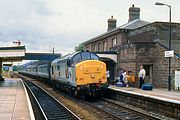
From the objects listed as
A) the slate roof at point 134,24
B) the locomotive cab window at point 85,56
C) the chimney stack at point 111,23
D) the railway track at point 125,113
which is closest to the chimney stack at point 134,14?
the slate roof at point 134,24

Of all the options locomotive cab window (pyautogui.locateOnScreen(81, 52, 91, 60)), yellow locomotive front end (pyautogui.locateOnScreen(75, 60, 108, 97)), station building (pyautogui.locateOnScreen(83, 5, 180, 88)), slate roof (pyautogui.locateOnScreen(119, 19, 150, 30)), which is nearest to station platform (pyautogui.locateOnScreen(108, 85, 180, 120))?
yellow locomotive front end (pyautogui.locateOnScreen(75, 60, 108, 97))

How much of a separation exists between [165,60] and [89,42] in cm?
2665

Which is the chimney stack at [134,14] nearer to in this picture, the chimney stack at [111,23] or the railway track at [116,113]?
the chimney stack at [111,23]

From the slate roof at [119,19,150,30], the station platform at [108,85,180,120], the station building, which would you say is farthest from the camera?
the slate roof at [119,19,150,30]

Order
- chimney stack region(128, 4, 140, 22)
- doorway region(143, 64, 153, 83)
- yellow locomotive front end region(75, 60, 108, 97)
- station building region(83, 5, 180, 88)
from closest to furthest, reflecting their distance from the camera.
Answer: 1. yellow locomotive front end region(75, 60, 108, 97)
2. station building region(83, 5, 180, 88)
3. doorway region(143, 64, 153, 83)
4. chimney stack region(128, 4, 140, 22)

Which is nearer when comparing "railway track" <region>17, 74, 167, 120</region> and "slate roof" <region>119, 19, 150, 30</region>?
"railway track" <region>17, 74, 167, 120</region>

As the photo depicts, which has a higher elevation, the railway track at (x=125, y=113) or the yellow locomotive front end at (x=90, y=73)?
the yellow locomotive front end at (x=90, y=73)

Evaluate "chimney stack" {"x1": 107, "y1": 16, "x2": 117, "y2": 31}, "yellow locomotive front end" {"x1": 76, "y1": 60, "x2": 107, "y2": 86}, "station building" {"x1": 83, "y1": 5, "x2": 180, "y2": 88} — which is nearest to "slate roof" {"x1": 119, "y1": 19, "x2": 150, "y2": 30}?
"station building" {"x1": 83, "y1": 5, "x2": 180, "y2": 88}

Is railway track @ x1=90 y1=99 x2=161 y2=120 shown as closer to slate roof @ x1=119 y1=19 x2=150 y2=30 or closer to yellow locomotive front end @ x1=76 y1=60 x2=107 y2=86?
yellow locomotive front end @ x1=76 y1=60 x2=107 y2=86

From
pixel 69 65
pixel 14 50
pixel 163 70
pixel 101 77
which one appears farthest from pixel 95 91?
pixel 14 50

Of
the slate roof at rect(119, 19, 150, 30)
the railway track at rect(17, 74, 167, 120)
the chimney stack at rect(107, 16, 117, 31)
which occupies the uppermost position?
the chimney stack at rect(107, 16, 117, 31)

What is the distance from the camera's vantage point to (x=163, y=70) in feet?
92.9

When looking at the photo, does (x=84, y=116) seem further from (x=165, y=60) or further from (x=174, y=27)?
(x=174, y=27)

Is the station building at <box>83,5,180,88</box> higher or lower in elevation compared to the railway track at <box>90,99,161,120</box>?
higher
